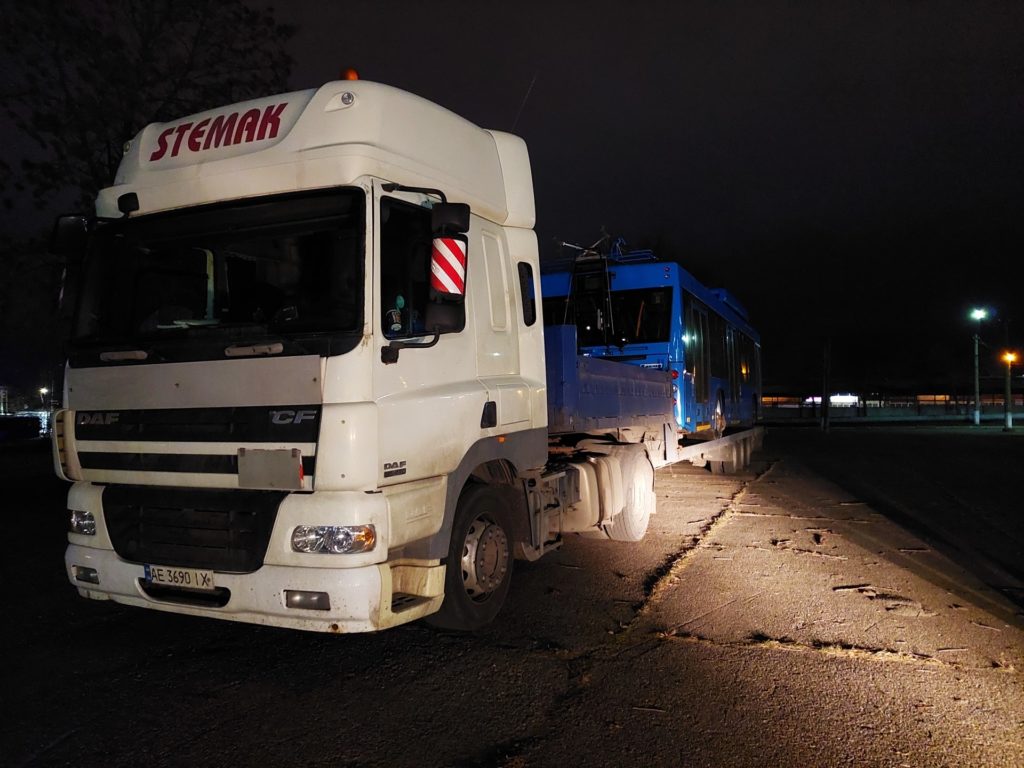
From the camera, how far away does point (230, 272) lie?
4.54m

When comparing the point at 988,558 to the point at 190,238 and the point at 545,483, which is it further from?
the point at 190,238

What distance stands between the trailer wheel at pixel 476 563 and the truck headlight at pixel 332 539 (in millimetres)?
858

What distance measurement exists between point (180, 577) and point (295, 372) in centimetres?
139

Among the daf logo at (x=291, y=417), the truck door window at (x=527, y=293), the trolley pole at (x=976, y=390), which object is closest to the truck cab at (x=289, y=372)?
the daf logo at (x=291, y=417)

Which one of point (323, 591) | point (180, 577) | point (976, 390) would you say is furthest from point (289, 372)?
point (976, 390)

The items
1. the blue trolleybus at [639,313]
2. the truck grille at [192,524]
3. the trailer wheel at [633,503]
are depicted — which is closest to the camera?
the truck grille at [192,524]

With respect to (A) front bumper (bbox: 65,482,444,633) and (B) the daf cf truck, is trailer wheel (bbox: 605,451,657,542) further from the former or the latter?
(A) front bumper (bbox: 65,482,444,633)

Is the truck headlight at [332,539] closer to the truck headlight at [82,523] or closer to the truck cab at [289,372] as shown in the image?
the truck cab at [289,372]

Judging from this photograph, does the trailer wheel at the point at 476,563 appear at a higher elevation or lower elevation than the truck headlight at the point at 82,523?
lower

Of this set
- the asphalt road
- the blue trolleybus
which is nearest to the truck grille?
the asphalt road

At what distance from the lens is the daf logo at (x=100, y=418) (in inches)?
175

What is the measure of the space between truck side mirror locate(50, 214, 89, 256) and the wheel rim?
3.27 metres

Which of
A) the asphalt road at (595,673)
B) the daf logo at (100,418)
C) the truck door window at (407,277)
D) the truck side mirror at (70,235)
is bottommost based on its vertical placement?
the asphalt road at (595,673)

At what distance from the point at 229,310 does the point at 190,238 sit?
0.53 m
